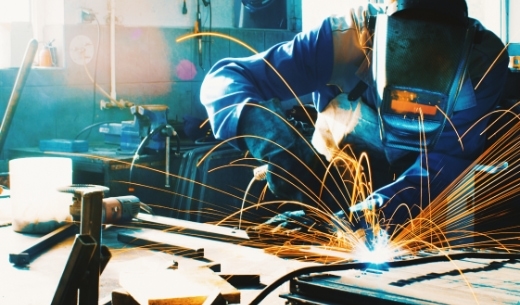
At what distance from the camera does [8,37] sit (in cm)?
361

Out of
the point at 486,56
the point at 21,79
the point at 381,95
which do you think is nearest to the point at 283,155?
the point at 381,95

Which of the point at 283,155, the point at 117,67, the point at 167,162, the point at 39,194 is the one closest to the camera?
the point at 39,194

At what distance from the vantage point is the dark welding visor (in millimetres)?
1781

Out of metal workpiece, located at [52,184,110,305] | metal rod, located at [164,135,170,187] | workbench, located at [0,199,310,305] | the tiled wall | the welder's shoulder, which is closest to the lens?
metal workpiece, located at [52,184,110,305]

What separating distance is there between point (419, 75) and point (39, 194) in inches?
39.4

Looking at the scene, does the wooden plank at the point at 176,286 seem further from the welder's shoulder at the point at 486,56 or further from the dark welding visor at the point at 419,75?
the welder's shoulder at the point at 486,56

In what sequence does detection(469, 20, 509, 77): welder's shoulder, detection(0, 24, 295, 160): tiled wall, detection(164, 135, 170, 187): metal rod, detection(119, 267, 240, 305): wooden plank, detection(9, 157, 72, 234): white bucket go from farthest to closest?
detection(0, 24, 295, 160): tiled wall
detection(164, 135, 170, 187): metal rod
detection(469, 20, 509, 77): welder's shoulder
detection(9, 157, 72, 234): white bucket
detection(119, 267, 240, 305): wooden plank

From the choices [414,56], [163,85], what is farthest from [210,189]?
[414,56]

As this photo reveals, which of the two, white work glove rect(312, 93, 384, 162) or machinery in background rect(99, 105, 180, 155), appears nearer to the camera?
white work glove rect(312, 93, 384, 162)

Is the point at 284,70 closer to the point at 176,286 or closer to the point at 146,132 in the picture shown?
the point at 146,132

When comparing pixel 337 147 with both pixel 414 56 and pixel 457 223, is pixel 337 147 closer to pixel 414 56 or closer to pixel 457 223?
pixel 457 223

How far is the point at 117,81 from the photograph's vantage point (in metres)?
3.95

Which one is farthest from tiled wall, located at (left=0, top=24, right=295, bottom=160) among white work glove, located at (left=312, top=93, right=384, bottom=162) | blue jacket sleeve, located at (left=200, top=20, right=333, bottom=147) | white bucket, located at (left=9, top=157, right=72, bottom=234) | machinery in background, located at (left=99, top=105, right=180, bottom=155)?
white bucket, located at (left=9, top=157, right=72, bottom=234)

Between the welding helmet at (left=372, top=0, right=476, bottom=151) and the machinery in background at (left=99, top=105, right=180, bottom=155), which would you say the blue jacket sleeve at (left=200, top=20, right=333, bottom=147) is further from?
the machinery in background at (left=99, top=105, right=180, bottom=155)
